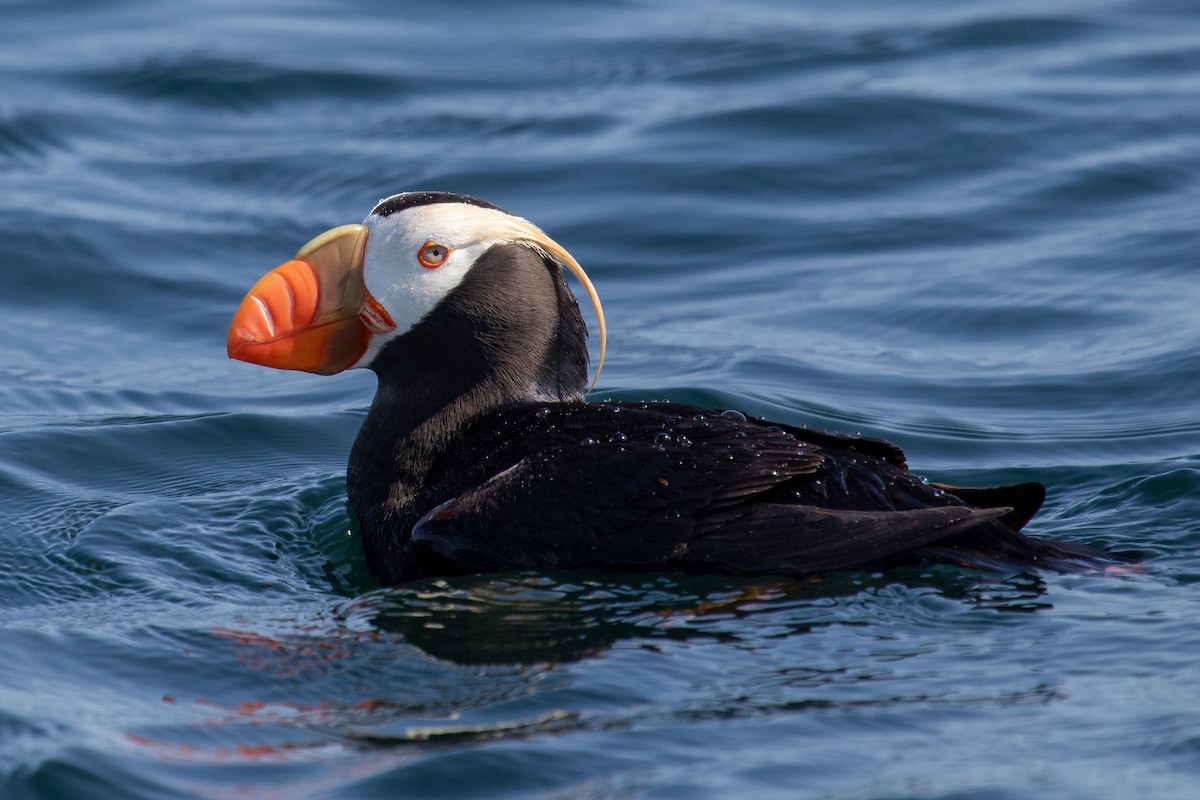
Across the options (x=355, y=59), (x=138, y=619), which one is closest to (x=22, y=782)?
(x=138, y=619)

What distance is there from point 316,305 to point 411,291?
0.95ft

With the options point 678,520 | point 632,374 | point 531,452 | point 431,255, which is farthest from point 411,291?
point 632,374

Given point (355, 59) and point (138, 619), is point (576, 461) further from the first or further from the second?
point (355, 59)

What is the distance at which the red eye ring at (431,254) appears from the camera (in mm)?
5039

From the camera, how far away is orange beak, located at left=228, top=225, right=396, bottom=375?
16.6 feet

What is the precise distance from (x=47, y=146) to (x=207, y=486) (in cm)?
539

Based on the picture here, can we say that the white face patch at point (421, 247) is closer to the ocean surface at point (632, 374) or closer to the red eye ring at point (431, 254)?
the red eye ring at point (431, 254)

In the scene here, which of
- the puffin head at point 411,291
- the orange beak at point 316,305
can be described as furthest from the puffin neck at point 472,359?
the orange beak at point 316,305

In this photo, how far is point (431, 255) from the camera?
16.6 feet

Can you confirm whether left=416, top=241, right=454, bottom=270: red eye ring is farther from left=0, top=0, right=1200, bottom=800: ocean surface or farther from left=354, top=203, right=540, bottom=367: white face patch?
left=0, top=0, right=1200, bottom=800: ocean surface

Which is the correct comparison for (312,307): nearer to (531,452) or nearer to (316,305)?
(316,305)

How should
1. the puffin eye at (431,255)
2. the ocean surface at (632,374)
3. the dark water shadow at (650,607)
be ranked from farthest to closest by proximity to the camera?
the puffin eye at (431,255)
the dark water shadow at (650,607)
the ocean surface at (632,374)

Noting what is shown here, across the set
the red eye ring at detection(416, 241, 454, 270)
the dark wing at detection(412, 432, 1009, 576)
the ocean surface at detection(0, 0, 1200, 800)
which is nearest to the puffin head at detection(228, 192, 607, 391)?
the red eye ring at detection(416, 241, 454, 270)

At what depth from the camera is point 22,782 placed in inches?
150
